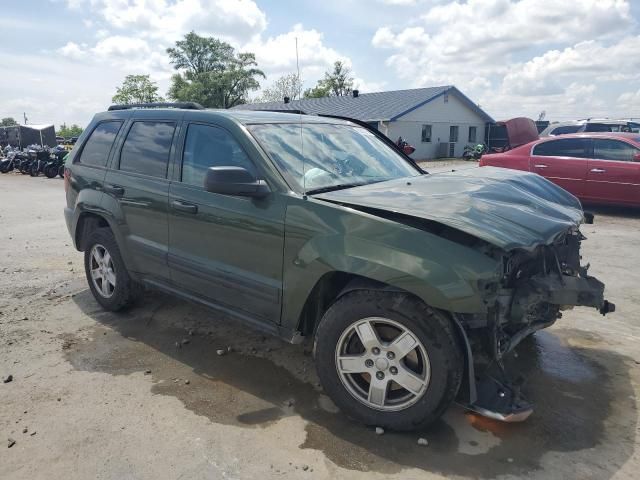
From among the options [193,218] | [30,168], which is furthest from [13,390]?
[30,168]

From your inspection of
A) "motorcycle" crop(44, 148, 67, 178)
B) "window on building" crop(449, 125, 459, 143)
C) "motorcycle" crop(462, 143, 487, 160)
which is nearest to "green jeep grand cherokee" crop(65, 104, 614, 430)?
"motorcycle" crop(44, 148, 67, 178)

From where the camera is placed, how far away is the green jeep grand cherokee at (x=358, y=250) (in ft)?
9.06

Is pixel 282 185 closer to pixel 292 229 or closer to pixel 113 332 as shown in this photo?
pixel 292 229

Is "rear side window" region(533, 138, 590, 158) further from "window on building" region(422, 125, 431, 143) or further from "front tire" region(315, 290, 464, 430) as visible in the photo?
"window on building" region(422, 125, 431, 143)

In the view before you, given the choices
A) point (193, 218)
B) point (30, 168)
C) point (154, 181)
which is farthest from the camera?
point (30, 168)

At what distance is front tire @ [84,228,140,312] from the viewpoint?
4676mm

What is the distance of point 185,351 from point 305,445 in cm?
161

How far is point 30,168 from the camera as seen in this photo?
73.3 ft

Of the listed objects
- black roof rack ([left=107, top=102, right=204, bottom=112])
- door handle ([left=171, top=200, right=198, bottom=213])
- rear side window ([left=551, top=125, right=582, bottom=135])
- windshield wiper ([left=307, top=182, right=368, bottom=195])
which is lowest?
door handle ([left=171, top=200, right=198, bottom=213])

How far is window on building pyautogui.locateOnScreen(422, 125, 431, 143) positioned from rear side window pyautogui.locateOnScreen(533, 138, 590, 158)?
873 inches

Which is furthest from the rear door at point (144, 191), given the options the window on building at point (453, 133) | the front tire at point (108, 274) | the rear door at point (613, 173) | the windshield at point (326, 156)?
the window on building at point (453, 133)

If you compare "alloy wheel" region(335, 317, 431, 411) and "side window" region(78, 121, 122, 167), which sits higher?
"side window" region(78, 121, 122, 167)

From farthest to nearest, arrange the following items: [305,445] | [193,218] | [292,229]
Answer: [193,218], [292,229], [305,445]

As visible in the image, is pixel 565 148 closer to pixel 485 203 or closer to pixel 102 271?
pixel 485 203
